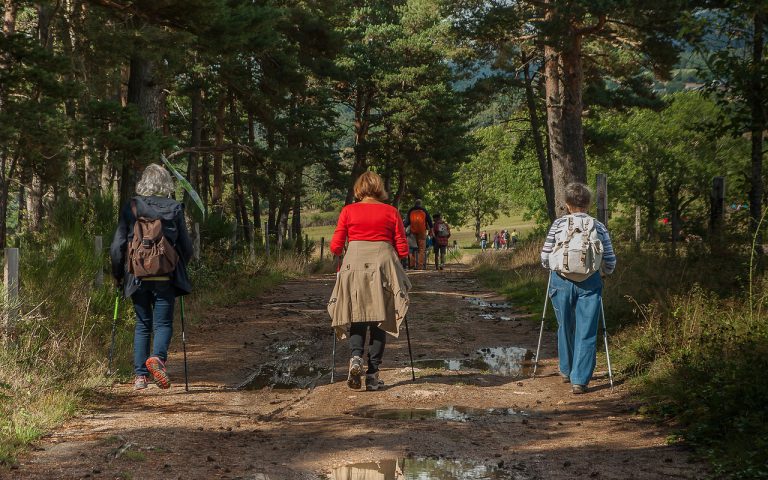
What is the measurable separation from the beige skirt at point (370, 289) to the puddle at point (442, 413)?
1187mm

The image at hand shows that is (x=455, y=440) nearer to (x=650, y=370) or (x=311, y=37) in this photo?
(x=650, y=370)

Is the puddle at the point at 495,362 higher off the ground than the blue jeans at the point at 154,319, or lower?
lower

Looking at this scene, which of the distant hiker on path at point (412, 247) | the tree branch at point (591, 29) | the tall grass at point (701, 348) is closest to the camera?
the tall grass at point (701, 348)

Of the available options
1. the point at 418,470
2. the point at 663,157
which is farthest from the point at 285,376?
the point at 663,157

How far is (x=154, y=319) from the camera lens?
783cm

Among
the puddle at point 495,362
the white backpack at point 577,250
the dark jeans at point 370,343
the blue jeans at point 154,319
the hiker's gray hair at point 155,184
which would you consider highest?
the hiker's gray hair at point 155,184

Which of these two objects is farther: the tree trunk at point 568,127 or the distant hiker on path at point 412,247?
the distant hiker on path at point 412,247

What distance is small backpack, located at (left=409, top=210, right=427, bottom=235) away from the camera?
24728 mm

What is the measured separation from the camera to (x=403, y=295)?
8039 millimetres

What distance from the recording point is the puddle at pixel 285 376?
8195mm

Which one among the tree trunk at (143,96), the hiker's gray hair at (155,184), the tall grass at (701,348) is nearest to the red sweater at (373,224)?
the hiker's gray hair at (155,184)

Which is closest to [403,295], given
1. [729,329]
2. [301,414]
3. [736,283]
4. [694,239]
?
Answer: [301,414]

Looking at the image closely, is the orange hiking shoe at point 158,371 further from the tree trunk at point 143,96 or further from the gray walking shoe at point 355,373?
the tree trunk at point 143,96

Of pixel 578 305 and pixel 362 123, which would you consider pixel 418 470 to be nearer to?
pixel 578 305
